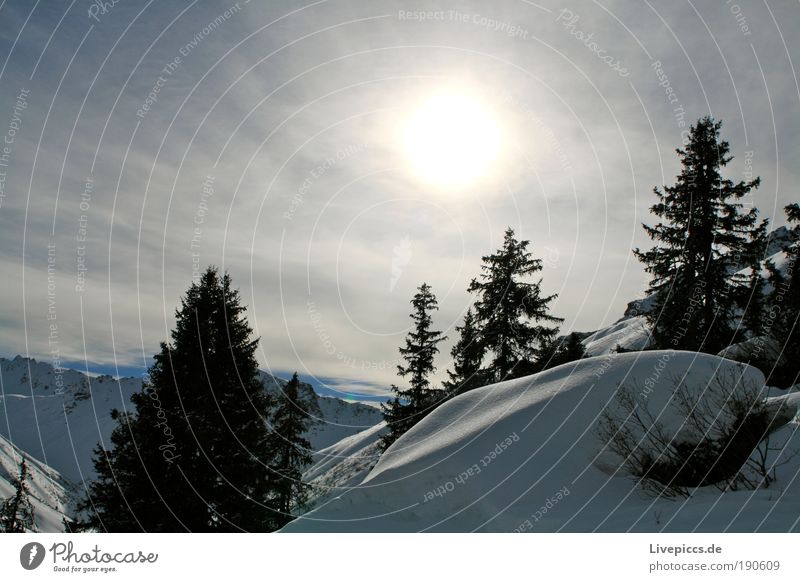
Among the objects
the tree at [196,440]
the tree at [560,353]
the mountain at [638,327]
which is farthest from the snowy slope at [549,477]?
the tree at [560,353]

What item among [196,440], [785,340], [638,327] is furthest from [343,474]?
[785,340]

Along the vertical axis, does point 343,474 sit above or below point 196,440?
below

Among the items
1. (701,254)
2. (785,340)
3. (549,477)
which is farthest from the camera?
(701,254)

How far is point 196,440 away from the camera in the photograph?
47.1 feet

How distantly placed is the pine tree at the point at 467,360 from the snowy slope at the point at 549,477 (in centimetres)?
1875

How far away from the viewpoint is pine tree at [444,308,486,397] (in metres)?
29.1

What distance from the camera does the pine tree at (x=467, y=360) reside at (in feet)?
95.6

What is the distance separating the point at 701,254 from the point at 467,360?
47.6ft

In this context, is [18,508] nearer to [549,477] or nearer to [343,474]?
[549,477]

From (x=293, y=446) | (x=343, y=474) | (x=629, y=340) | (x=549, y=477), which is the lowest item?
(x=343, y=474)

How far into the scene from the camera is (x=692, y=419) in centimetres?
859

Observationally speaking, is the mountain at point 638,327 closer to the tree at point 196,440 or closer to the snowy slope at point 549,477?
the snowy slope at point 549,477
